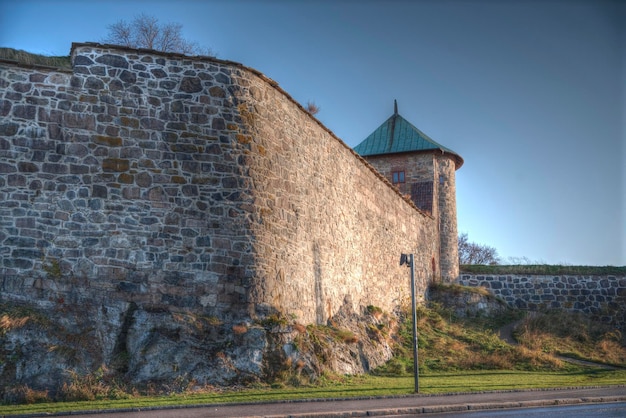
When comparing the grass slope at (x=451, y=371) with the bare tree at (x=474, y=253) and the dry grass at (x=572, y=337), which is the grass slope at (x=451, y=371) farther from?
the bare tree at (x=474, y=253)

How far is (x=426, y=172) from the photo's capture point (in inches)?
1273

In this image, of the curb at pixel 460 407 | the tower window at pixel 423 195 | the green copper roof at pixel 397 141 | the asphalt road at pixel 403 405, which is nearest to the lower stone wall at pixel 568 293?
the tower window at pixel 423 195

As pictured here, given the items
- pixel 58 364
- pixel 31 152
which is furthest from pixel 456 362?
pixel 31 152

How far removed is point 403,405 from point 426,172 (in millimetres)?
22041

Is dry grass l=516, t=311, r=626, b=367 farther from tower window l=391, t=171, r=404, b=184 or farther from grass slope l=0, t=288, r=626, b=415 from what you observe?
tower window l=391, t=171, r=404, b=184

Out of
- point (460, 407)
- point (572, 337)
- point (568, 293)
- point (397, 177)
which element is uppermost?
point (397, 177)

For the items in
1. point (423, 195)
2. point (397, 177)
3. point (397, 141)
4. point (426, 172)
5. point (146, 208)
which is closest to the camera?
point (146, 208)

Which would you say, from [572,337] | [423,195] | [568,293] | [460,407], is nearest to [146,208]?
[460,407]

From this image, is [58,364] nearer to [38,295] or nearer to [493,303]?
[38,295]

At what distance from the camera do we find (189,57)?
547 inches

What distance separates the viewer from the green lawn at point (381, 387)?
403 inches

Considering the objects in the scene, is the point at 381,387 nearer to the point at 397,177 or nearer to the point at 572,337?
the point at 572,337

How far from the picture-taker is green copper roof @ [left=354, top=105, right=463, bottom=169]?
1291 inches

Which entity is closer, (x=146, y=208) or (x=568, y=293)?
(x=146, y=208)
